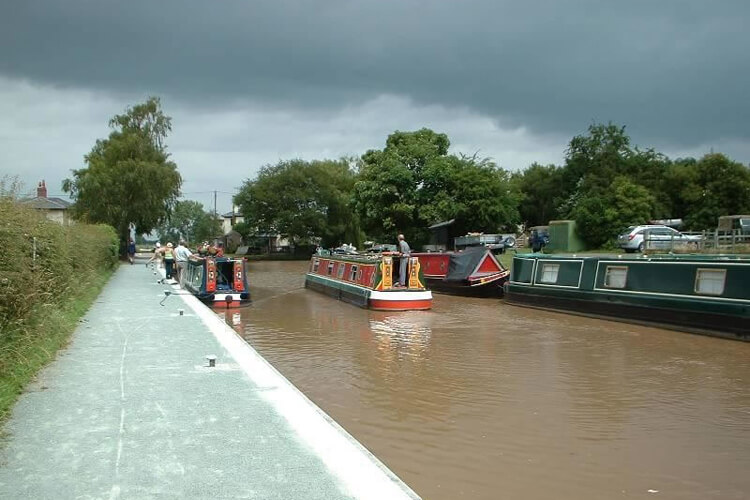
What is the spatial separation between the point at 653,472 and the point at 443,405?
8.33ft

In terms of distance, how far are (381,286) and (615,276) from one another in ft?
19.4

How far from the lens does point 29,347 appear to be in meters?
6.49

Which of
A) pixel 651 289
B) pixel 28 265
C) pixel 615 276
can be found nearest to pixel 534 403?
pixel 28 265

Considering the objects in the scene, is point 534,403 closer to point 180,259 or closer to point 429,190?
point 180,259

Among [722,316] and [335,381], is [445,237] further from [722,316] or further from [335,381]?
[335,381]

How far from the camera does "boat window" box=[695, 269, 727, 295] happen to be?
12555 millimetres

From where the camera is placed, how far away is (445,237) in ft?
127

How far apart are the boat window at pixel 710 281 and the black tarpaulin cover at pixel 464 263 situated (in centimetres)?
919

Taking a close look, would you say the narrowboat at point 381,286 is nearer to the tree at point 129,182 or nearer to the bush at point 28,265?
the bush at point 28,265

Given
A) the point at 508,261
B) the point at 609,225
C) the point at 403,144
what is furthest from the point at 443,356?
the point at 403,144

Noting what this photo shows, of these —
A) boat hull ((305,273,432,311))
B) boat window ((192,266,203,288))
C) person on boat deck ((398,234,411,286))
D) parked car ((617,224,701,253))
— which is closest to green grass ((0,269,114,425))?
boat window ((192,266,203,288))

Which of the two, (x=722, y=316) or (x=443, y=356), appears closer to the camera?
(x=443, y=356)

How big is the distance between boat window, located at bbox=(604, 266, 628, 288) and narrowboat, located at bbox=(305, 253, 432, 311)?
→ 443 cm

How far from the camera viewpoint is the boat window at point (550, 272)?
17.6 meters
